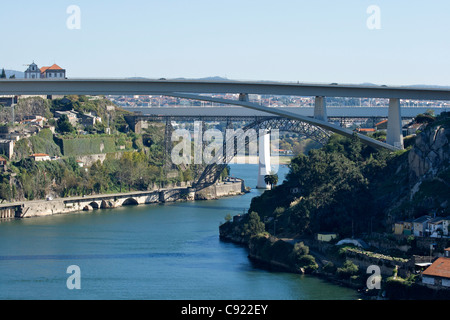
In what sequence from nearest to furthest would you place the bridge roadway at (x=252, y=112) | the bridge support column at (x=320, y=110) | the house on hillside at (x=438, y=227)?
→ the house on hillside at (x=438, y=227), the bridge support column at (x=320, y=110), the bridge roadway at (x=252, y=112)

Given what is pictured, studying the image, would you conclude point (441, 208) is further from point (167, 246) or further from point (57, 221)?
point (57, 221)

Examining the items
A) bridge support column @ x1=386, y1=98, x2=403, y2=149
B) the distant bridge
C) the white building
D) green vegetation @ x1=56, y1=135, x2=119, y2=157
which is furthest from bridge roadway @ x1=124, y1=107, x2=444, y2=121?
bridge support column @ x1=386, y1=98, x2=403, y2=149

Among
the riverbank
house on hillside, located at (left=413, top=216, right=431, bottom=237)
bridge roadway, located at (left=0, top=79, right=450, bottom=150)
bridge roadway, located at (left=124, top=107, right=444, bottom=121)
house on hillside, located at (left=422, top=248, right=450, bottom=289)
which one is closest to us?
house on hillside, located at (left=422, top=248, right=450, bottom=289)

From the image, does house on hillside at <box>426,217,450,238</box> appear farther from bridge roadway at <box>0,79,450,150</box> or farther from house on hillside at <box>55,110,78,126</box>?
house on hillside at <box>55,110,78,126</box>

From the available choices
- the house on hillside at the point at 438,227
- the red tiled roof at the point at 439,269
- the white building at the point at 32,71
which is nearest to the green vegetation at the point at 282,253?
the house on hillside at the point at 438,227

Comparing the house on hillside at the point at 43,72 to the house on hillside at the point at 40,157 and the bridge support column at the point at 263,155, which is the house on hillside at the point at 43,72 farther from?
the bridge support column at the point at 263,155
